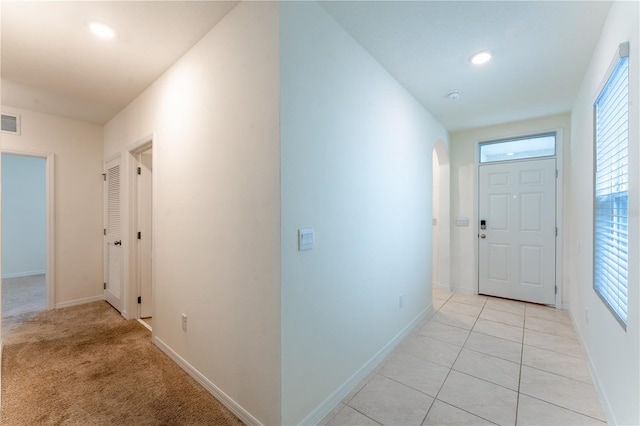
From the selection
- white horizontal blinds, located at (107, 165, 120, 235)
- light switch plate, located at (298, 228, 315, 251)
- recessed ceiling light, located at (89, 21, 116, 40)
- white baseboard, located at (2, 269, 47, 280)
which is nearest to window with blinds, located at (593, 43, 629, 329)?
light switch plate, located at (298, 228, 315, 251)

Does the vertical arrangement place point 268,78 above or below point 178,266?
above

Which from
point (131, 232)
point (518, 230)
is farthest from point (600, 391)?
point (131, 232)

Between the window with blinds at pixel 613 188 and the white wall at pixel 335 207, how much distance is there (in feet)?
4.89

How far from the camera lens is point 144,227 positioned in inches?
134

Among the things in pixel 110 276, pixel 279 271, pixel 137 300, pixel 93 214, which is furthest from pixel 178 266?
pixel 93 214

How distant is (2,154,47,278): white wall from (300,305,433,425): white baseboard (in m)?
7.10

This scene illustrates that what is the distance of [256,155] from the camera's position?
67.2 inches

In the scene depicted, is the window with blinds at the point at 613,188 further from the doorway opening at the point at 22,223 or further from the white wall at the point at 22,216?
the white wall at the point at 22,216

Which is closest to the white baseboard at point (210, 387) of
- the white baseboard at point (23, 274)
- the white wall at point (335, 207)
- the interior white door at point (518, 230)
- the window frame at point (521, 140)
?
the white wall at point (335, 207)

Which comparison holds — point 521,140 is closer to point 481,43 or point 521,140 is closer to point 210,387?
point 481,43

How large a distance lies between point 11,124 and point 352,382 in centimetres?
498

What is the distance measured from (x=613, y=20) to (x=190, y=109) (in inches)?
118

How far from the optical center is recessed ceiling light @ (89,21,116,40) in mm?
2019

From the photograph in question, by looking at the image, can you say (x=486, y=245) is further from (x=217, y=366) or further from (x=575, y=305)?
(x=217, y=366)
